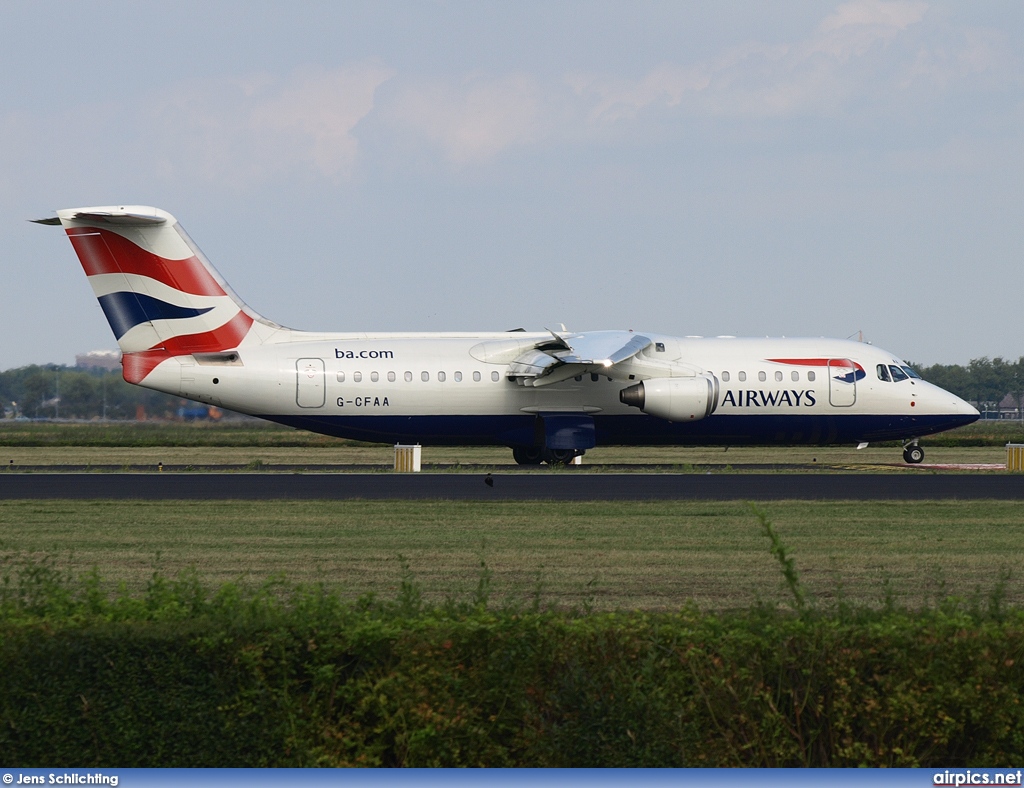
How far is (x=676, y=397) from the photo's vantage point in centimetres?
3947

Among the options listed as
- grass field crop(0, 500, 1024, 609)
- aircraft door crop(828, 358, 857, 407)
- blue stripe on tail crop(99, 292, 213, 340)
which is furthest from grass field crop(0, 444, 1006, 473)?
grass field crop(0, 500, 1024, 609)

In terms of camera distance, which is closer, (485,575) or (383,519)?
(485,575)

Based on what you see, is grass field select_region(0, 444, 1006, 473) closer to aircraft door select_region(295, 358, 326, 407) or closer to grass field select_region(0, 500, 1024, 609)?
aircraft door select_region(295, 358, 326, 407)

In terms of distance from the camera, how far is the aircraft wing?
3947 centimetres

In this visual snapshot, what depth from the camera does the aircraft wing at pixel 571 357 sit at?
3947cm

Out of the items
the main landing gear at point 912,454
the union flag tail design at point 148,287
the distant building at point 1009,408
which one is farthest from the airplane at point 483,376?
the distant building at point 1009,408

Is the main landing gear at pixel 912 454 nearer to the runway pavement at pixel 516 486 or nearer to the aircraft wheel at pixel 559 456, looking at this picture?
the runway pavement at pixel 516 486

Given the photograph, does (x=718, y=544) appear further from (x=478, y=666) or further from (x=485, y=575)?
(x=478, y=666)

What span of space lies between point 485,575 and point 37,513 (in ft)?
56.3

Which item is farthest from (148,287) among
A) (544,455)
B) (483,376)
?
(544,455)

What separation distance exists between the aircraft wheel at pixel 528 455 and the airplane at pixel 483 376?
47mm

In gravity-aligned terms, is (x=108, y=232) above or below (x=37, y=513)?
→ above

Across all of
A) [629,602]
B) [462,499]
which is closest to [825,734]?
[629,602]

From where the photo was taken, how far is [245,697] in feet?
23.5
